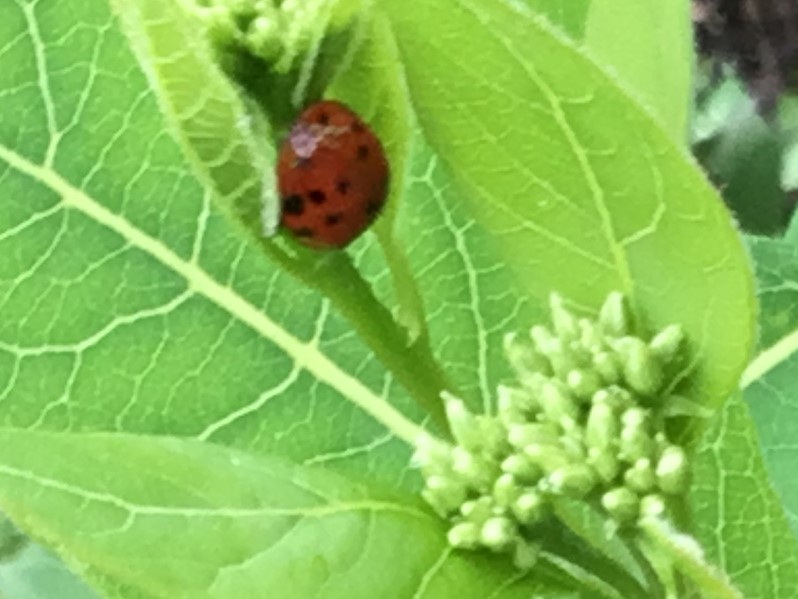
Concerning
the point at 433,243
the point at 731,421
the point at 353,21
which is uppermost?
the point at 353,21

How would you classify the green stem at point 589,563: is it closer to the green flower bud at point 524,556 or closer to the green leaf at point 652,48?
the green flower bud at point 524,556

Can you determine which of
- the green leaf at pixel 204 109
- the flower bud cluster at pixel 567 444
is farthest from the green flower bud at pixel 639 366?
the green leaf at pixel 204 109

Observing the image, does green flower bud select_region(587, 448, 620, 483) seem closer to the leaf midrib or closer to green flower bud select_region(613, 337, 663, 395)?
green flower bud select_region(613, 337, 663, 395)

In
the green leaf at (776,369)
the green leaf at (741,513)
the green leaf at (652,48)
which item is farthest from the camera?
the green leaf at (776,369)

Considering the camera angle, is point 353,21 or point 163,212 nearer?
point 353,21

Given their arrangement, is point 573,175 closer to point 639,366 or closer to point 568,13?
point 639,366

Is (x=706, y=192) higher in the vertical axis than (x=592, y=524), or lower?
higher

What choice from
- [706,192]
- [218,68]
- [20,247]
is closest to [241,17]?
[218,68]

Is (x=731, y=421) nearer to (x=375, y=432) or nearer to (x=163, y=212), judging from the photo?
(x=375, y=432)
